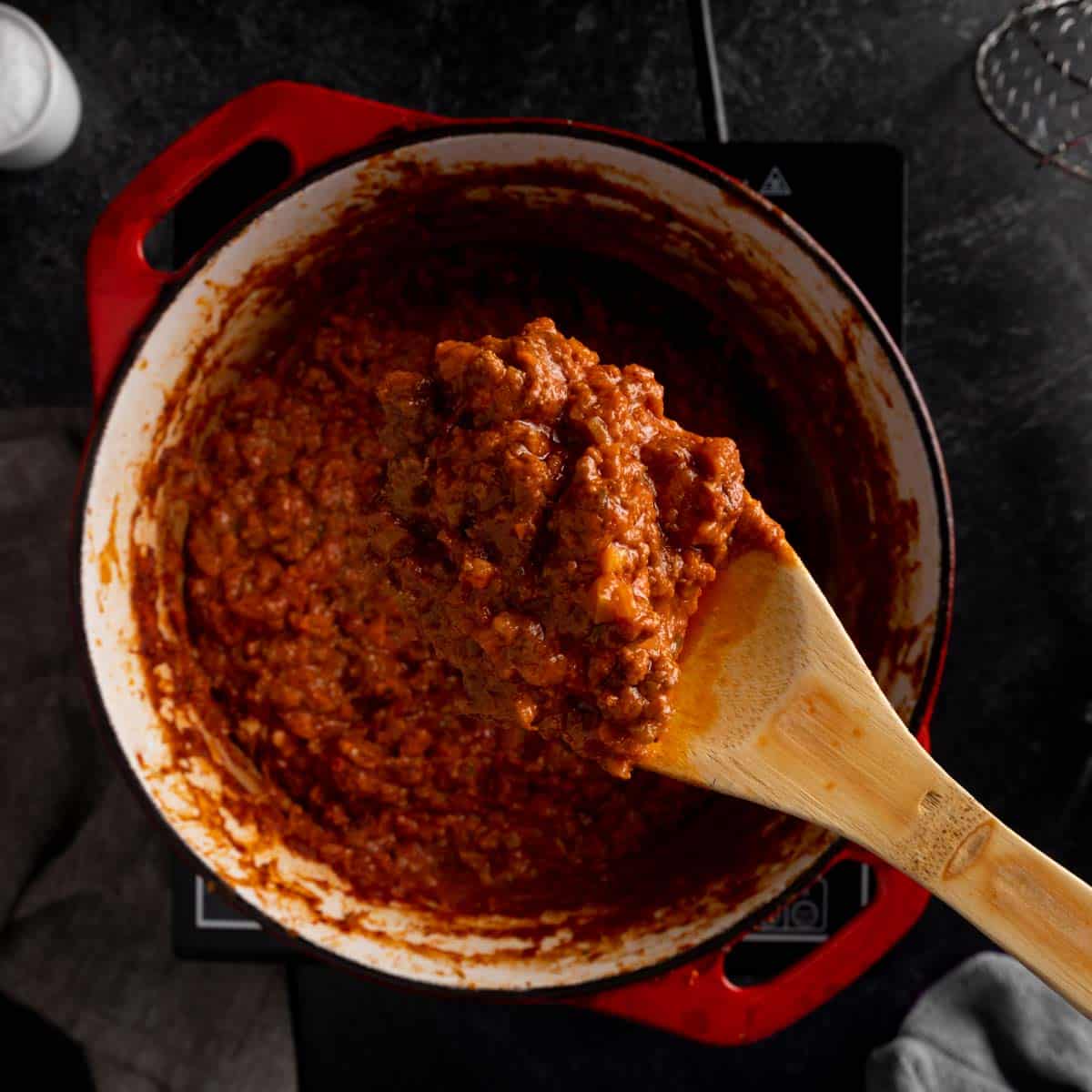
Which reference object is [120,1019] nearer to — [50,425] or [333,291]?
[50,425]

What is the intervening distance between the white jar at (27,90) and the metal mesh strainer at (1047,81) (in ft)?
4.15

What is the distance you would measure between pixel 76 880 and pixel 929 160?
5.10ft

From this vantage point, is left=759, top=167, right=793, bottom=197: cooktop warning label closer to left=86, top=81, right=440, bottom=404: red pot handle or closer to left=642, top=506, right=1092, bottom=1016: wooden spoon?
left=86, top=81, right=440, bottom=404: red pot handle

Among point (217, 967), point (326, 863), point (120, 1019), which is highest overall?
point (326, 863)

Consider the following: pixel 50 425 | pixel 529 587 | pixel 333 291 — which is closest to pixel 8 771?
pixel 50 425

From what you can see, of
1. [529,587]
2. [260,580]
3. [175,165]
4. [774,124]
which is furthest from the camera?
[774,124]

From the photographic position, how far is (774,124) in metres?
1.55

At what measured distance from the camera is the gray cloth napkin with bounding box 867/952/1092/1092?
1.55 meters

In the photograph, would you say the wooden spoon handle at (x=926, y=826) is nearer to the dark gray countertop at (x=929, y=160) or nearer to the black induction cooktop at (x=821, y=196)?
the black induction cooktop at (x=821, y=196)

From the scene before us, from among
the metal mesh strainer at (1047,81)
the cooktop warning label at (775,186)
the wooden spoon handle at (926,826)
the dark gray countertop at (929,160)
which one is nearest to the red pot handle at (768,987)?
the wooden spoon handle at (926,826)

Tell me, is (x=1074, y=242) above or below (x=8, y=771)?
above

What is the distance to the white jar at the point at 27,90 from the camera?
1488mm

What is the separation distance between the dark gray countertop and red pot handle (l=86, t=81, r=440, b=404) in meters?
0.37

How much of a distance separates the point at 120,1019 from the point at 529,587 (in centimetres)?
110
